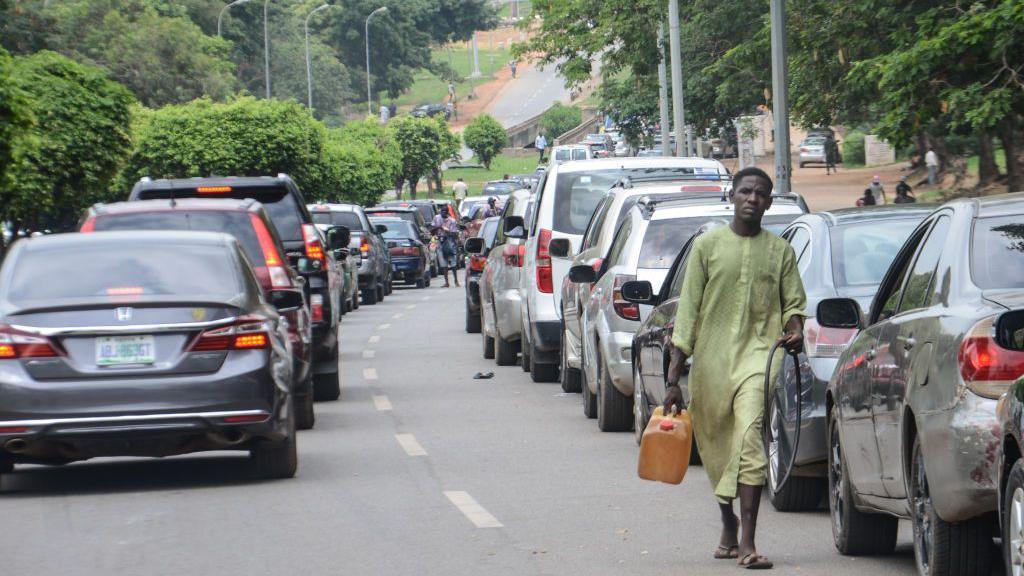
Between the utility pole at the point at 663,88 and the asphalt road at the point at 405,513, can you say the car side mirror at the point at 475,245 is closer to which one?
the asphalt road at the point at 405,513

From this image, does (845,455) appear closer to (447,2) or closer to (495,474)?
(495,474)

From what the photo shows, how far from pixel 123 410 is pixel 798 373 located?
12.8 ft

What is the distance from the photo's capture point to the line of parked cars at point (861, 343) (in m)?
6.25

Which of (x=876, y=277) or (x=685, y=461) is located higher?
(x=876, y=277)

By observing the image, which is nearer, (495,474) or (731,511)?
(731,511)

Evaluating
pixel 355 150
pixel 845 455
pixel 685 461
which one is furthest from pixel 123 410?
pixel 355 150

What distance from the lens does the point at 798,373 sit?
9.04 m

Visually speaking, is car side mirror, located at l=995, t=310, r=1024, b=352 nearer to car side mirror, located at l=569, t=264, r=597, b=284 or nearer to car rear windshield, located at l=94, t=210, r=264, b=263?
car side mirror, located at l=569, t=264, r=597, b=284

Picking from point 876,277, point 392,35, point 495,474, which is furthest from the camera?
point 392,35

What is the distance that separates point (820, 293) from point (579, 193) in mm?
8164

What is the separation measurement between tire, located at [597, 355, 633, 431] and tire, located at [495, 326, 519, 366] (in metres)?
6.83

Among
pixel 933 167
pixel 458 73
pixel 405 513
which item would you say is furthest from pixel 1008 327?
pixel 458 73

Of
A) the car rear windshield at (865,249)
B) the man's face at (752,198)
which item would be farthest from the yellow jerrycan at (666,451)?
the car rear windshield at (865,249)

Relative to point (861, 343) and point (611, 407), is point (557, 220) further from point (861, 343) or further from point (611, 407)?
point (861, 343)
